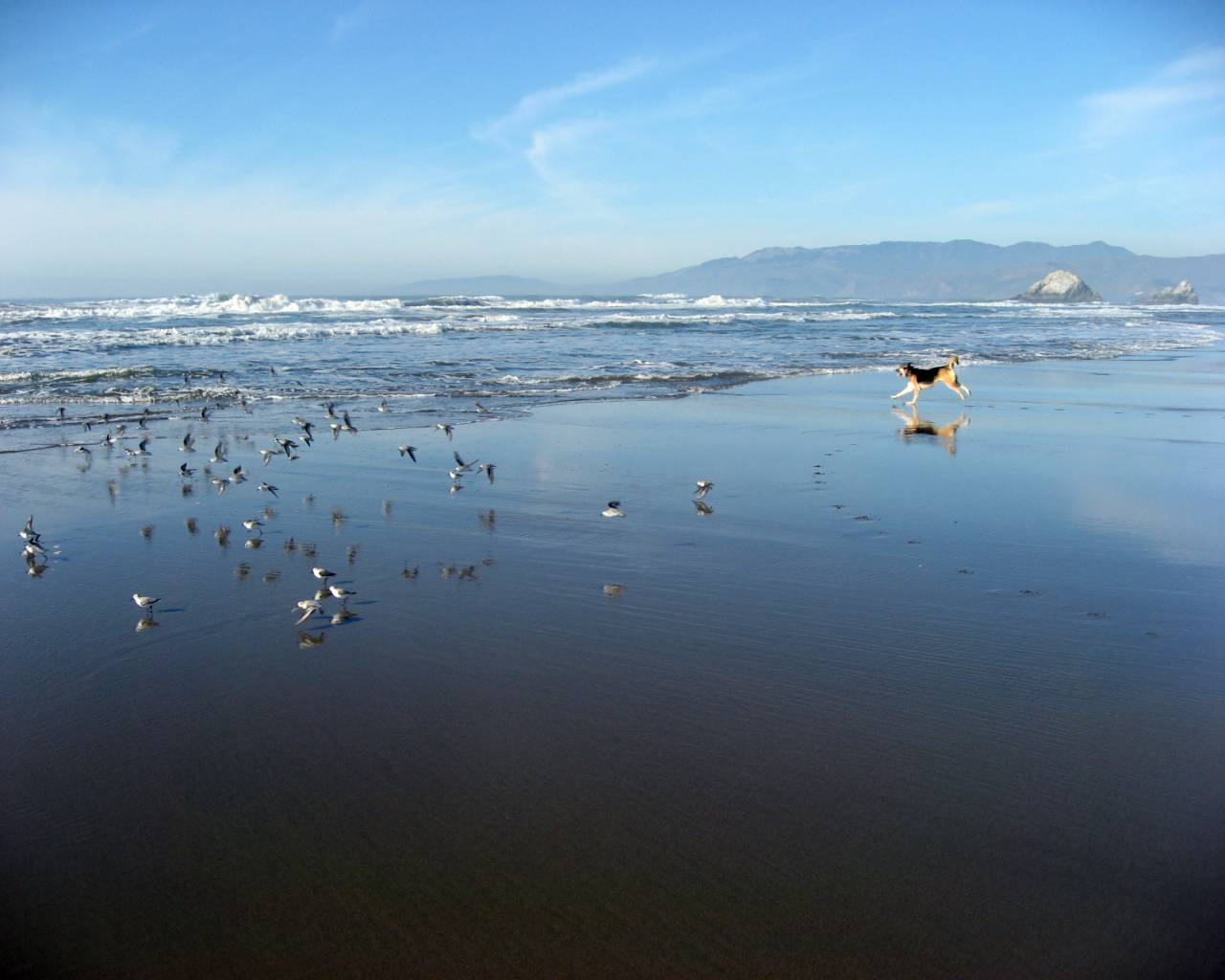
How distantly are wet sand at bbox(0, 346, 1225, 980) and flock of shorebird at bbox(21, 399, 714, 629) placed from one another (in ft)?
0.41

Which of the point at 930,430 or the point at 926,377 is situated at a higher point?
the point at 926,377

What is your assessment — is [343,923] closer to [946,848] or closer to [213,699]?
[213,699]

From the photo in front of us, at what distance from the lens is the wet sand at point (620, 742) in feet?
8.61

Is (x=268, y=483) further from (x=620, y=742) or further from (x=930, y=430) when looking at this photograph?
(x=930, y=430)

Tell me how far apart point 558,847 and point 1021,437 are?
388 inches

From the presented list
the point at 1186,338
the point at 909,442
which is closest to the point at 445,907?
the point at 909,442

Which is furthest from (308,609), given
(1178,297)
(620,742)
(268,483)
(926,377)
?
(1178,297)

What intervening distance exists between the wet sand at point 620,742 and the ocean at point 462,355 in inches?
296

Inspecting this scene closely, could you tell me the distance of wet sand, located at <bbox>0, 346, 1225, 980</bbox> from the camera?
2625 millimetres

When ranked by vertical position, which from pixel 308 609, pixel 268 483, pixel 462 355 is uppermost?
pixel 462 355

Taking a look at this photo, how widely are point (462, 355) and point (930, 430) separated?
13681 millimetres

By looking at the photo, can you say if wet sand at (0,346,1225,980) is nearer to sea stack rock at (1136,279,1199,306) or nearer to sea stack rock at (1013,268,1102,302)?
sea stack rock at (1013,268,1102,302)

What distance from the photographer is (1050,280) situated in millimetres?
132750

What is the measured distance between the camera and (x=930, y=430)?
11.5 meters
